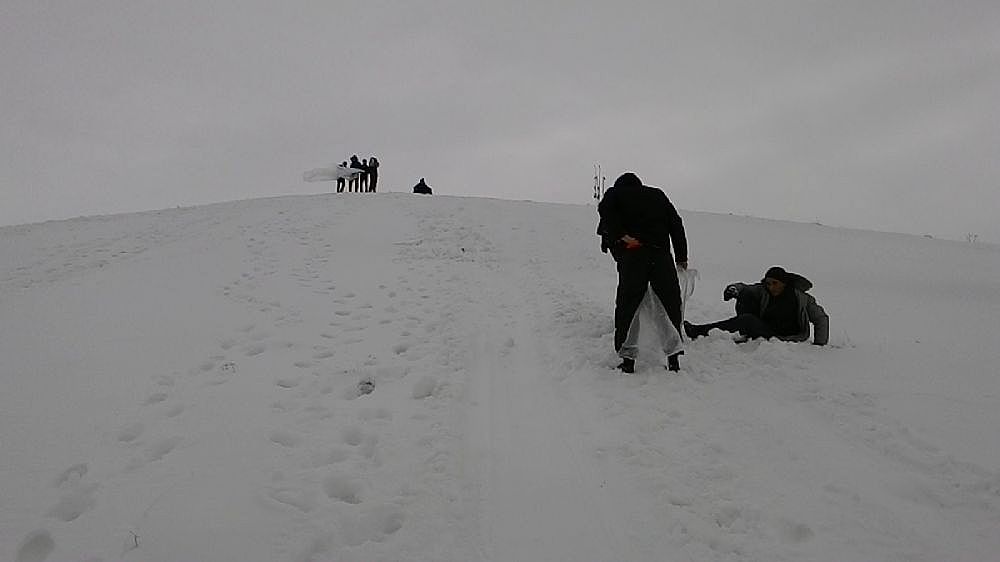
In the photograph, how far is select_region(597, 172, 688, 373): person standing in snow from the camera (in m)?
5.05

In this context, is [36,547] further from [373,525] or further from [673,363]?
[673,363]

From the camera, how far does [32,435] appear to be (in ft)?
11.8

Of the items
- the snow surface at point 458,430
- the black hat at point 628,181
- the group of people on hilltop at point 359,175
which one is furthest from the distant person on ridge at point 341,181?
the black hat at point 628,181

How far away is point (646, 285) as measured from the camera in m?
5.11

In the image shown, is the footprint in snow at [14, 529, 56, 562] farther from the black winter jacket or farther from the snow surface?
the black winter jacket

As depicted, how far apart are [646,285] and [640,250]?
345 millimetres

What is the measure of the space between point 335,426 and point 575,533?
2.00m

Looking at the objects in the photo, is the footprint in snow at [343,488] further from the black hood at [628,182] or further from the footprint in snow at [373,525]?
the black hood at [628,182]

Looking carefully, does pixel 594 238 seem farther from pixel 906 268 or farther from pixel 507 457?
pixel 507 457

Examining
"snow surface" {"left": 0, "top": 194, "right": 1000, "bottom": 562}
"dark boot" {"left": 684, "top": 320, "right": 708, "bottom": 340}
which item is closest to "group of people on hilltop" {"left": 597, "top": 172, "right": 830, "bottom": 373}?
"snow surface" {"left": 0, "top": 194, "right": 1000, "bottom": 562}

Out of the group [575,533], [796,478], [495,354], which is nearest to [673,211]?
[495,354]

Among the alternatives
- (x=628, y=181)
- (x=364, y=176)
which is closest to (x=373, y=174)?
(x=364, y=176)

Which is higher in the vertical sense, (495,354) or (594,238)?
(594,238)

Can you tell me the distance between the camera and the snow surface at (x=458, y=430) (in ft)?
9.23
